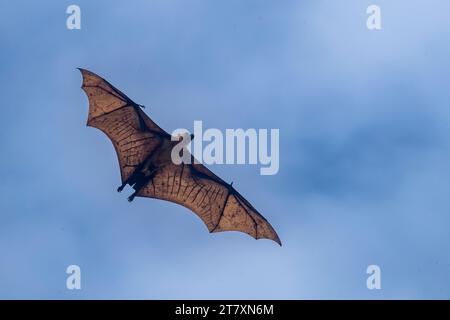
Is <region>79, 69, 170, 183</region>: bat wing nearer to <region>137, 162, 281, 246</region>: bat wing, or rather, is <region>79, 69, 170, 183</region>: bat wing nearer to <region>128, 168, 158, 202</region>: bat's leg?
<region>128, 168, 158, 202</region>: bat's leg

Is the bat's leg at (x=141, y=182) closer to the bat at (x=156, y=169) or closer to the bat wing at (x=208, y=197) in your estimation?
the bat at (x=156, y=169)

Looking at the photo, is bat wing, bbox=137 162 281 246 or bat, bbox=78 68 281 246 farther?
bat wing, bbox=137 162 281 246

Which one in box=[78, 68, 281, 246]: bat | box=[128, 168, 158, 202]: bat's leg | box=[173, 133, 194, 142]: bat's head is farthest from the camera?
box=[128, 168, 158, 202]: bat's leg

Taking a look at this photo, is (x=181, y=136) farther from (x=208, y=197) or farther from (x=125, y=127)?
(x=208, y=197)

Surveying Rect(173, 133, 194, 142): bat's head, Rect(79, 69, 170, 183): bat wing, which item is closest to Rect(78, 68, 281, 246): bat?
Rect(79, 69, 170, 183): bat wing

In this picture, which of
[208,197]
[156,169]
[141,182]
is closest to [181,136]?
[156,169]

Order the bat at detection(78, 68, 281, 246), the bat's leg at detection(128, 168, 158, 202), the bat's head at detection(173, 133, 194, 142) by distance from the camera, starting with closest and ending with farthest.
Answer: the bat's head at detection(173, 133, 194, 142), the bat at detection(78, 68, 281, 246), the bat's leg at detection(128, 168, 158, 202)
